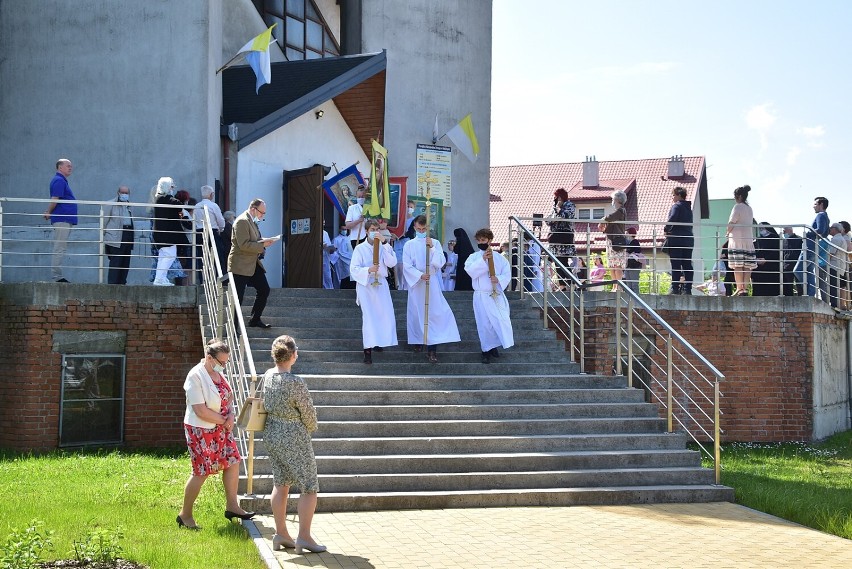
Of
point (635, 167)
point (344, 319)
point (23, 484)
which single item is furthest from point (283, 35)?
point (635, 167)

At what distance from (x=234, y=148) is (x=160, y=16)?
2292 millimetres

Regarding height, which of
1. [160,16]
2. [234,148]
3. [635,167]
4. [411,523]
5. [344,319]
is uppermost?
[635,167]

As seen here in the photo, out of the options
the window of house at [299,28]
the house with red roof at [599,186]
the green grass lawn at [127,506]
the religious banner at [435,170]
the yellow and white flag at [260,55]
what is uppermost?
the house with red roof at [599,186]

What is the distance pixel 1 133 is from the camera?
1714cm

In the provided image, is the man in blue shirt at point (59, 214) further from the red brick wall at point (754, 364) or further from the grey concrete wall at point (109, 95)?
the red brick wall at point (754, 364)

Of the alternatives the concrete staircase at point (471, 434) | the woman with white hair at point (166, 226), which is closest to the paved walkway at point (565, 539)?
the concrete staircase at point (471, 434)

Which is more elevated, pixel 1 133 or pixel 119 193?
pixel 1 133

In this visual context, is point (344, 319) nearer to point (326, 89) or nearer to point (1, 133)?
point (326, 89)

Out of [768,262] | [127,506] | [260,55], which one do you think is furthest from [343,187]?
[127,506]

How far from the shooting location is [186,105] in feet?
54.8

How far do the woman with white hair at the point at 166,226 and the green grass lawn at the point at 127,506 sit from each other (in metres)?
2.82

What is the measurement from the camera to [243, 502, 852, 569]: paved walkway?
813 centimetres

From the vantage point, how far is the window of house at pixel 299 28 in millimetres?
20609

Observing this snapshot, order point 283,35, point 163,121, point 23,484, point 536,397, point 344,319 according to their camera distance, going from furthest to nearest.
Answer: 1. point 283,35
2. point 163,121
3. point 344,319
4. point 536,397
5. point 23,484
